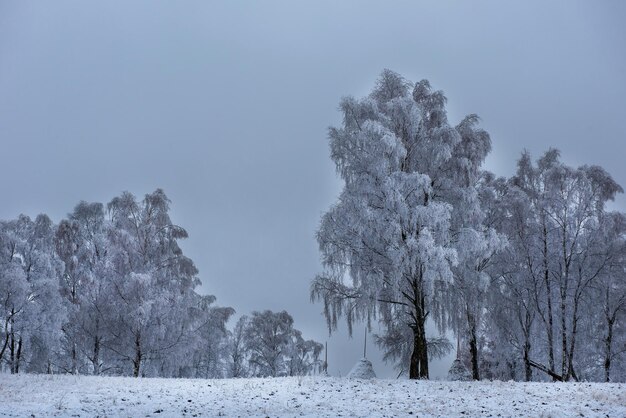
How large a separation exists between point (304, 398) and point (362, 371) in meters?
5.33

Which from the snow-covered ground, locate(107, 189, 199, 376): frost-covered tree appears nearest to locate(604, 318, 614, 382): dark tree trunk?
the snow-covered ground

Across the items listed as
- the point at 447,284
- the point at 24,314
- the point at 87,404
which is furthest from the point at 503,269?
the point at 24,314

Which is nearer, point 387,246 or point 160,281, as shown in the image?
point 387,246

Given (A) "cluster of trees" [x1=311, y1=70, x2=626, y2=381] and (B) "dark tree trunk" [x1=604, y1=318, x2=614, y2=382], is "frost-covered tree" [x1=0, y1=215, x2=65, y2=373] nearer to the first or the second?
(A) "cluster of trees" [x1=311, y1=70, x2=626, y2=381]

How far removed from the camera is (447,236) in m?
20.3

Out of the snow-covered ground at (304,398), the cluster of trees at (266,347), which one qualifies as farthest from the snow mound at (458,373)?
the cluster of trees at (266,347)

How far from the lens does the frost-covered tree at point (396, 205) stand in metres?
20.0

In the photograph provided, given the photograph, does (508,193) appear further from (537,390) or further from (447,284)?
(537,390)

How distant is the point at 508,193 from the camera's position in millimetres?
26531

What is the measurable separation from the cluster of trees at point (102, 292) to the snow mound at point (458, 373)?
13.2 metres

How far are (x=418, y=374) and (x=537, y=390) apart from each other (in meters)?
5.73

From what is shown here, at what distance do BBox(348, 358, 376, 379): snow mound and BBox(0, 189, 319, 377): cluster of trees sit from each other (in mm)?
10129

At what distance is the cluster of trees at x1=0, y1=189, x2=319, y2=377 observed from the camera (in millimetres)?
25922

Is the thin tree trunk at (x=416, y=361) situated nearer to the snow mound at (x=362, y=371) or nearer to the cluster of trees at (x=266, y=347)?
the snow mound at (x=362, y=371)
